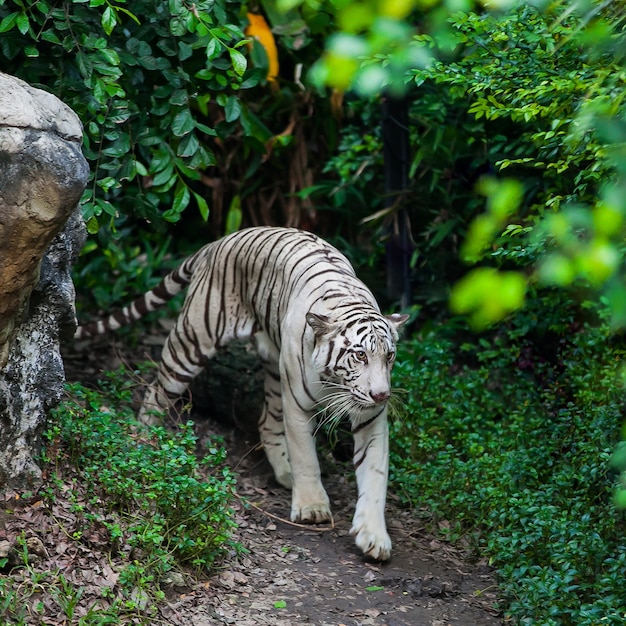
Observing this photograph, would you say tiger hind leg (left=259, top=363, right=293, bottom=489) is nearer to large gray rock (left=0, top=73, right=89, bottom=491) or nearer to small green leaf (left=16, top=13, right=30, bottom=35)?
large gray rock (left=0, top=73, right=89, bottom=491)

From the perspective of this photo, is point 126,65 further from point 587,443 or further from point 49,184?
point 587,443

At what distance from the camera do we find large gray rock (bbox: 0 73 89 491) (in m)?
3.22

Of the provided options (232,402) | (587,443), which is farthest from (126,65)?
(587,443)

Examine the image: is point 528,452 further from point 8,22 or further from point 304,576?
point 8,22

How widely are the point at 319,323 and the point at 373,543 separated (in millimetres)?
1059

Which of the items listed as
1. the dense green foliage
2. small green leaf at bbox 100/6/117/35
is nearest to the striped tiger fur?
the dense green foliage

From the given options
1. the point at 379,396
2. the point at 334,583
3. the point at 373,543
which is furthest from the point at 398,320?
the point at 334,583

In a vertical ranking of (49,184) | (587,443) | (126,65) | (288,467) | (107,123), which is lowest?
(288,467)

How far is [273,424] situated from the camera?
5.34m

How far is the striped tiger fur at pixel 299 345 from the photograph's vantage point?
4.38m

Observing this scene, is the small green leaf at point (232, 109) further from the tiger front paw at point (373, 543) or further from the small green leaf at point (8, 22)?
the tiger front paw at point (373, 543)

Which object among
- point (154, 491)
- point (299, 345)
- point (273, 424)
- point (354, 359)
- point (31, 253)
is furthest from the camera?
point (273, 424)

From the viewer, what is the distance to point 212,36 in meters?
4.16

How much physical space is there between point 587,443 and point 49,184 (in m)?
2.88
